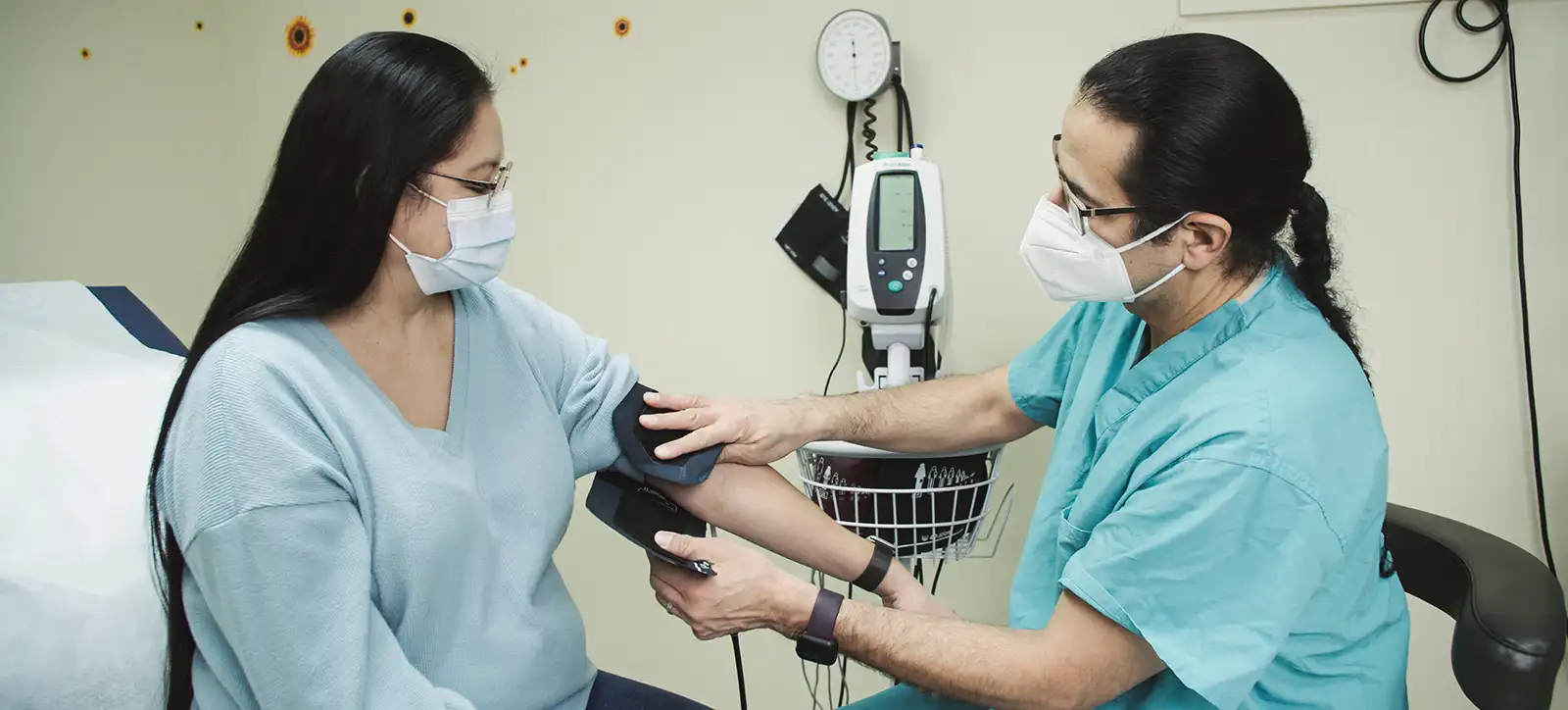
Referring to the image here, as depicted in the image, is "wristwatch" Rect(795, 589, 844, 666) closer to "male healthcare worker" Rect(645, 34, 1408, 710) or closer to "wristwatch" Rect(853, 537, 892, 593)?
"male healthcare worker" Rect(645, 34, 1408, 710)

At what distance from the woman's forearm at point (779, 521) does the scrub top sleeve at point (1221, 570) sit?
46cm

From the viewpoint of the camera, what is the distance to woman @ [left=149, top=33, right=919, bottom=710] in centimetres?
95

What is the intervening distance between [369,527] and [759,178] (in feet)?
4.25

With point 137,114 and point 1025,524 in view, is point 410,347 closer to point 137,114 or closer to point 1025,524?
point 137,114

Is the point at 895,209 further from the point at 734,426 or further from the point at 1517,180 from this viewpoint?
the point at 1517,180

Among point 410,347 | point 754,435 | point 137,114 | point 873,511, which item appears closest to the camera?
point 410,347

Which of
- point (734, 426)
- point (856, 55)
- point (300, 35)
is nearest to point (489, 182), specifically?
point (734, 426)

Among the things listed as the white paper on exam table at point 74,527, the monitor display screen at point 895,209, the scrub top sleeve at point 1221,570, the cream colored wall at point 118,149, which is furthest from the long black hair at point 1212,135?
the cream colored wall at point 118,149

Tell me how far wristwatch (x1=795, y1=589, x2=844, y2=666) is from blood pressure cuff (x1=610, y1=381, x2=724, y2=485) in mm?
249

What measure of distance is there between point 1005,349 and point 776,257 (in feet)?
1.64

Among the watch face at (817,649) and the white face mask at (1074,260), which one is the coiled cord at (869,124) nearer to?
the white face mask at (1074,260)

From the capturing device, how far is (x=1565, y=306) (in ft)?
6.12

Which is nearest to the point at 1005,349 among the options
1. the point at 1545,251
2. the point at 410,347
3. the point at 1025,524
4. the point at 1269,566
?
the point at 1025,524

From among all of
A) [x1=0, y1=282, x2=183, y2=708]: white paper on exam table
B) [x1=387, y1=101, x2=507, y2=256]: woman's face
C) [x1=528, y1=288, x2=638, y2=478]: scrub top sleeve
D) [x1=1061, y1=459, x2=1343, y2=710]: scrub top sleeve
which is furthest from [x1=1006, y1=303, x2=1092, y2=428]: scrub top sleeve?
[x1=0, y1=282, x2=183, y2=708]: white paper on exam table
